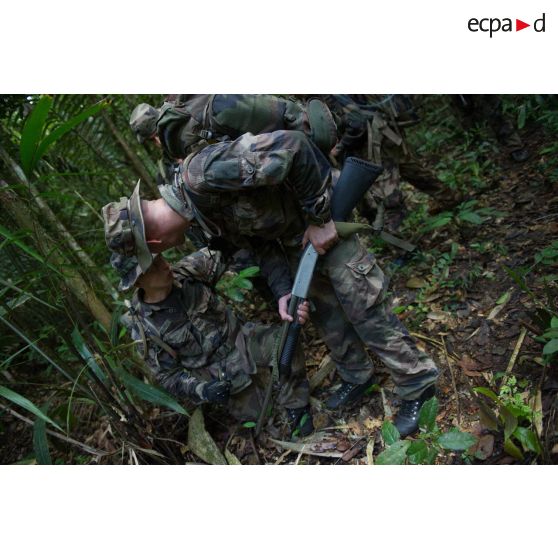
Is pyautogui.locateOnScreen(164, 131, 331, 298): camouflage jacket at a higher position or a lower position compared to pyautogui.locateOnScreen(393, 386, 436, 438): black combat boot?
higher

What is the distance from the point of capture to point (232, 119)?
204 cm

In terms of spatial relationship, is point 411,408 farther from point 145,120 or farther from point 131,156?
point 131,156

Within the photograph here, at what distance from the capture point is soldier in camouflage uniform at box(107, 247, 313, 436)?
2430 mm

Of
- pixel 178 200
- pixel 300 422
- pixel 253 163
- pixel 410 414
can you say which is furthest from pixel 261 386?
pixel 253 163

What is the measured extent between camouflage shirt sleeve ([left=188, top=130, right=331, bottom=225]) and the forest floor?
1360 mm

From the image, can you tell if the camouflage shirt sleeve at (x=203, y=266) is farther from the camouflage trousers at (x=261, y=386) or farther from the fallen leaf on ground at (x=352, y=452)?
the fallen leaf on ground at (x=352, y=452)

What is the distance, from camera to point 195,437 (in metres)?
2.77

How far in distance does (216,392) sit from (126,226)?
3.65 feet

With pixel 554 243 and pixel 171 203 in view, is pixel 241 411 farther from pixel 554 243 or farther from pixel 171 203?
pixel 554 243

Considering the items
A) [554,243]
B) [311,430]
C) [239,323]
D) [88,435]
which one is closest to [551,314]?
[554,243]

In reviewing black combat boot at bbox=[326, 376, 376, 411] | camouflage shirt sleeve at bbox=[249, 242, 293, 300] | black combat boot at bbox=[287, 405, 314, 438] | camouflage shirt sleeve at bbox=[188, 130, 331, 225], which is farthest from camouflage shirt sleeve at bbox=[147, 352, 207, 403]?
camouflage shirt sleeve at bbox=[188, 130, 331, 225]

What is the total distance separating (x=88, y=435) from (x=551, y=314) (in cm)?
311

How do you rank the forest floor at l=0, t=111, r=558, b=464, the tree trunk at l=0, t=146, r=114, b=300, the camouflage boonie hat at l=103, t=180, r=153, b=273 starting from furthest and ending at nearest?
the tree trunk at l=0, t=146, r=114, b=300 → the forest floor at l=0, t=111, r=558, b=464 → the camouflage boonie hat at l=103, t=180, r=153, b=273

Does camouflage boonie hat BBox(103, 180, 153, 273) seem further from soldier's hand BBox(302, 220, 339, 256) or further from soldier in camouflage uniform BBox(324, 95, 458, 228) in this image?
soldier in camouflage uniform BBox(324, 95, 458, 228)
